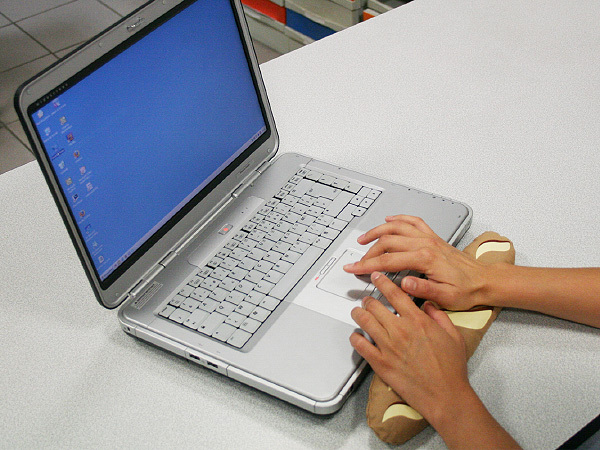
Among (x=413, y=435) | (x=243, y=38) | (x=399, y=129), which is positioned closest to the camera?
(x=413, y=435)

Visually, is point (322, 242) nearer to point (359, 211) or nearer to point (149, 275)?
point (359, 211)

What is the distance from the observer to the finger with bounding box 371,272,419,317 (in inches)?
25.2

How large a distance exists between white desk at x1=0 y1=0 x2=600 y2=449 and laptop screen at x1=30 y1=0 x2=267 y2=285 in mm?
127

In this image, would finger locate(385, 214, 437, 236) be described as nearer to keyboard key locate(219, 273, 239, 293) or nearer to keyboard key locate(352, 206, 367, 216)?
keyboard key locate(352, 206, 367, 216)

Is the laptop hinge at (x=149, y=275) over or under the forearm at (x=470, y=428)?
over

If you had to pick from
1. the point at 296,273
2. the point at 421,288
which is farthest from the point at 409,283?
the point at 296,273

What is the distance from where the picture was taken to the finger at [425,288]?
0.66 metres

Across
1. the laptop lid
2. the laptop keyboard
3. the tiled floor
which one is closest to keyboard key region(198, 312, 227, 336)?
the laptop keyboard

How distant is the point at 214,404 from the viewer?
627 millimetres

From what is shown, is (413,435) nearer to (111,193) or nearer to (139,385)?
(139,385)

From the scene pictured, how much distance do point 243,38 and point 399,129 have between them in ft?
1.05

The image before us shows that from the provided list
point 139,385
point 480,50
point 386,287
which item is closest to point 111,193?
point 139,385

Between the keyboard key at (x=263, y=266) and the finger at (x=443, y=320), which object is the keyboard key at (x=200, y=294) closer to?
the keyboard key at (x=263, y=266)

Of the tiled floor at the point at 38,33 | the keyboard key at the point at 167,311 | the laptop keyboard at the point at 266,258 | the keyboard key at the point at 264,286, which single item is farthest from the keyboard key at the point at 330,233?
the tiled floor at the point at 38,33
